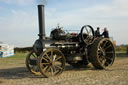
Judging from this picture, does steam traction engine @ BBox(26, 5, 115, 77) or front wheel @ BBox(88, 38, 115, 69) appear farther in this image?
front wheel @ BBox(88, 38, 115, 69)

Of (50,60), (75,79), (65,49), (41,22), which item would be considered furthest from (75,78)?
(41,22)

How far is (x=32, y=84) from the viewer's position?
5531 millimetres

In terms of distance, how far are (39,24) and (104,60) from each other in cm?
365

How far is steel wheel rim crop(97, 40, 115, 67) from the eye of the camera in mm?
8531

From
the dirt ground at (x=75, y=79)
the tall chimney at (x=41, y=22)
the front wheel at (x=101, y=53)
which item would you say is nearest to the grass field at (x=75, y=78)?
the dirt ground at (x=75, y=79)

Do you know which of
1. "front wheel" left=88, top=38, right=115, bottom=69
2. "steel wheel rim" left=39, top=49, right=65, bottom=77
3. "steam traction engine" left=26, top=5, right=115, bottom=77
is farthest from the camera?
"front wheel" left=88, top=38, right=115, bottom=69

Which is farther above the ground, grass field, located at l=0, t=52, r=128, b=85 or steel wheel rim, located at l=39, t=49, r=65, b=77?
steel wheel rim, located at l=39, t=49, r=65, b=77

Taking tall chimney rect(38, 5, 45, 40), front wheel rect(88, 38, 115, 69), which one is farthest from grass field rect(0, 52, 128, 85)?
tall chimney rect(38, 5, 45, 40)

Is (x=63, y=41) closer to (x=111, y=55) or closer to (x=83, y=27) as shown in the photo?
(x=83, y=27)

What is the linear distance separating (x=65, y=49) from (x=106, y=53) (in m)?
2.55

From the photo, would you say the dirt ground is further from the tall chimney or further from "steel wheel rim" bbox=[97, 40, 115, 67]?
the tall chimney

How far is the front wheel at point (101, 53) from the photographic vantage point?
799 centimetres

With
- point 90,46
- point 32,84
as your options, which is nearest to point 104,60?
point 90,46

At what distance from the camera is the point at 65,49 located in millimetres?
7766
